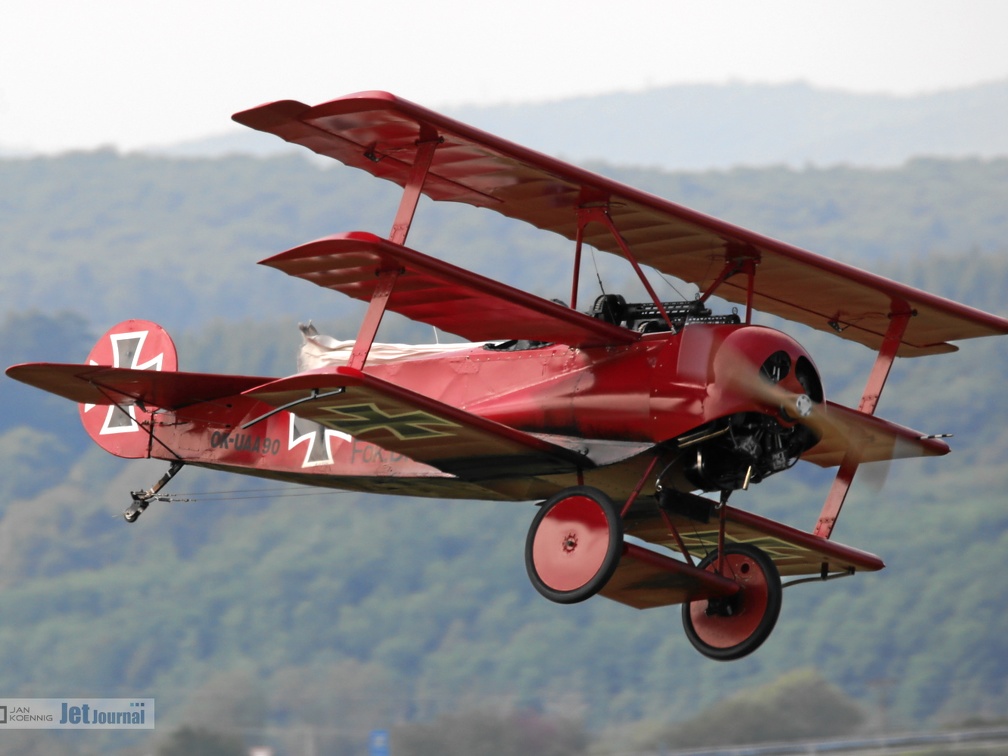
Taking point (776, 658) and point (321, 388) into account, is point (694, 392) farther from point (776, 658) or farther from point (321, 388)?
point (776, 658)

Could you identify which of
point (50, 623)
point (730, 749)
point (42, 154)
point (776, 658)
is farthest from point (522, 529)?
point (42, 154)

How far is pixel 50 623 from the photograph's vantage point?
7038 cm

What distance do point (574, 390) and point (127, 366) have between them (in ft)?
17.3

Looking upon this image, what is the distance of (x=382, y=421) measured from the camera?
12125 millimetres

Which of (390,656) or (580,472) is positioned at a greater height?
(390,656)

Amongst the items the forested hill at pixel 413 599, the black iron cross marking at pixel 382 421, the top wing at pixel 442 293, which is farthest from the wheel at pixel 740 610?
the forested hill at pixel 413 599

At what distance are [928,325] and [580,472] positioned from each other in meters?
4.07

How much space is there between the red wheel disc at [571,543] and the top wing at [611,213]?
93.6 inches

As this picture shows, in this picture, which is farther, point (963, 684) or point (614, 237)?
point (963, 684)

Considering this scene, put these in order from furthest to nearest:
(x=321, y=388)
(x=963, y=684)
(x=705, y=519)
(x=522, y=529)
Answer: (x=522, y=529) → (x=963, y=684) → (x=705, y=519) → (x=321, y=388)

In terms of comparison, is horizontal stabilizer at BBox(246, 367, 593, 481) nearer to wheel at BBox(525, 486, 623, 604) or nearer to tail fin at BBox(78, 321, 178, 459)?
wheel at BBox(525, 486, 623, 604)

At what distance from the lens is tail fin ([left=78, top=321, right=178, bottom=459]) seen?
15.2 meters

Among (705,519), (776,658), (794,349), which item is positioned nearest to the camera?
(794,349)

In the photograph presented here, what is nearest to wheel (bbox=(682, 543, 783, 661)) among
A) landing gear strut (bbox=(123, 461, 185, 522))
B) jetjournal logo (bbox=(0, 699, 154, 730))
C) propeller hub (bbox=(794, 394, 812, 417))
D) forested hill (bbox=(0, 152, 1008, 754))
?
propeller hub (bbox=(794, 394, 812, 417))
